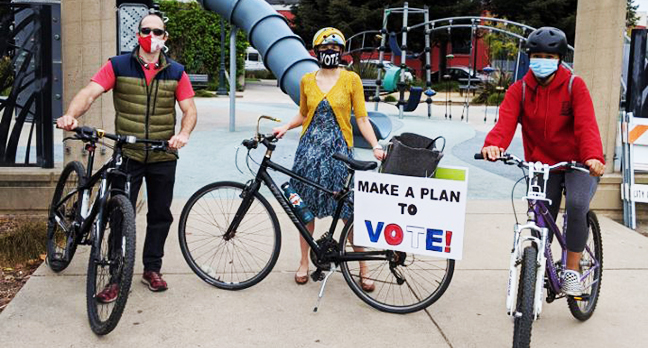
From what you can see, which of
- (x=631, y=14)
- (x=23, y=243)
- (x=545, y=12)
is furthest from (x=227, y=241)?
(x=631, y=14)

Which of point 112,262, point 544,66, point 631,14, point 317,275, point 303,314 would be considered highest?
point 631,14

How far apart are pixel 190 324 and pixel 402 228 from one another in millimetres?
1339

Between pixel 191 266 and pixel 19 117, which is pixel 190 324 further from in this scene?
pixel 19 117

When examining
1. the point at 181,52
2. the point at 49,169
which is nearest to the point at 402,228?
the point at 49,169

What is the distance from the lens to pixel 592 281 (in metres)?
4.44

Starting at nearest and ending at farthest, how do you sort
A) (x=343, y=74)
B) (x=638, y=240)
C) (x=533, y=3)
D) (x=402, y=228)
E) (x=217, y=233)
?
(x=402, y=228) → (x=343, y=74) → (x=217, y=233) → (x=638, y=240) → (x=533, y=3)

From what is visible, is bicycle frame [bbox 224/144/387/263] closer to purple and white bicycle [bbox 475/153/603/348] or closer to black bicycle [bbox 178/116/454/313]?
black bicycle [bbox 178/116/454/313]

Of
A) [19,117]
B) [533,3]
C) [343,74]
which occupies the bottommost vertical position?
[19,117]

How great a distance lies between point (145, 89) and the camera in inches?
179

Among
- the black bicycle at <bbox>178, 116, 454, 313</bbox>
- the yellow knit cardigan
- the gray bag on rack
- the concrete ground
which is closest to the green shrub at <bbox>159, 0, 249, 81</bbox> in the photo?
the concrete ground

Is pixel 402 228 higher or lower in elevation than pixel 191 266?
higher

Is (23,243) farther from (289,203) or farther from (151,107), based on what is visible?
(289,203)

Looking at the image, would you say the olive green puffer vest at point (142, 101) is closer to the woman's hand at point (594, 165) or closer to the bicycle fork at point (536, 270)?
the bicycle fork at point (536, 270)

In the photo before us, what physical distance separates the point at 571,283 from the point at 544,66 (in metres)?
1.19
